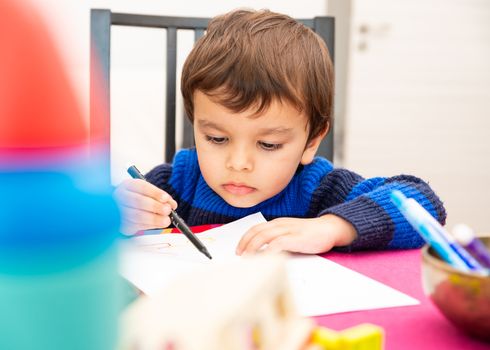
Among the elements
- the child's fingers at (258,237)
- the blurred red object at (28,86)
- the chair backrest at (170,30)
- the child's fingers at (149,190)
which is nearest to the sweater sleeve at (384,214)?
the child's fingers at (258,237)

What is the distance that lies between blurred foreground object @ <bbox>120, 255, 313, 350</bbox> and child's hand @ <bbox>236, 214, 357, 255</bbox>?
43 centimetres

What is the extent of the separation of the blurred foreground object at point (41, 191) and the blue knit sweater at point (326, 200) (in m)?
0.60

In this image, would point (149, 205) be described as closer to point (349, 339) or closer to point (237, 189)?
point (237, 189)

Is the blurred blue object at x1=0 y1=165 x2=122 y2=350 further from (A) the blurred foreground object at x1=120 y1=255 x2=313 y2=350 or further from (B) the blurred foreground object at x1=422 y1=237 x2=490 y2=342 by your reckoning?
(B) the blurred foreground object at x1=422 y1=237 x2=490 y2=342

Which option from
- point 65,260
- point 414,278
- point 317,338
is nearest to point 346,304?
point 414,278

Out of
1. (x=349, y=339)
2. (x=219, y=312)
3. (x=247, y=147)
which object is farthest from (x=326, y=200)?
(x=219, y=312)

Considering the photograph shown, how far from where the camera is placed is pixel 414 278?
25.2 inches

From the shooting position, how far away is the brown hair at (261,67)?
889 millimetres

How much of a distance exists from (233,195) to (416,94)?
1728 millimetres

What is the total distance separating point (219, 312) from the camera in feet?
0.73

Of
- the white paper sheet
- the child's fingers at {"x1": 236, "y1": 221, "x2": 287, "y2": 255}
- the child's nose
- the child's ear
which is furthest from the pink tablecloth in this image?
the child's ear

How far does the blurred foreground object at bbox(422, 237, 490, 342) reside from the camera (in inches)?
16.0

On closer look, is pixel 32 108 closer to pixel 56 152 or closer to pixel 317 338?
A: pixel 56 152

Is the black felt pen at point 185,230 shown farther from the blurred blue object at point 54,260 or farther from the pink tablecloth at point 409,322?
the blurred blue object at point 54,260
